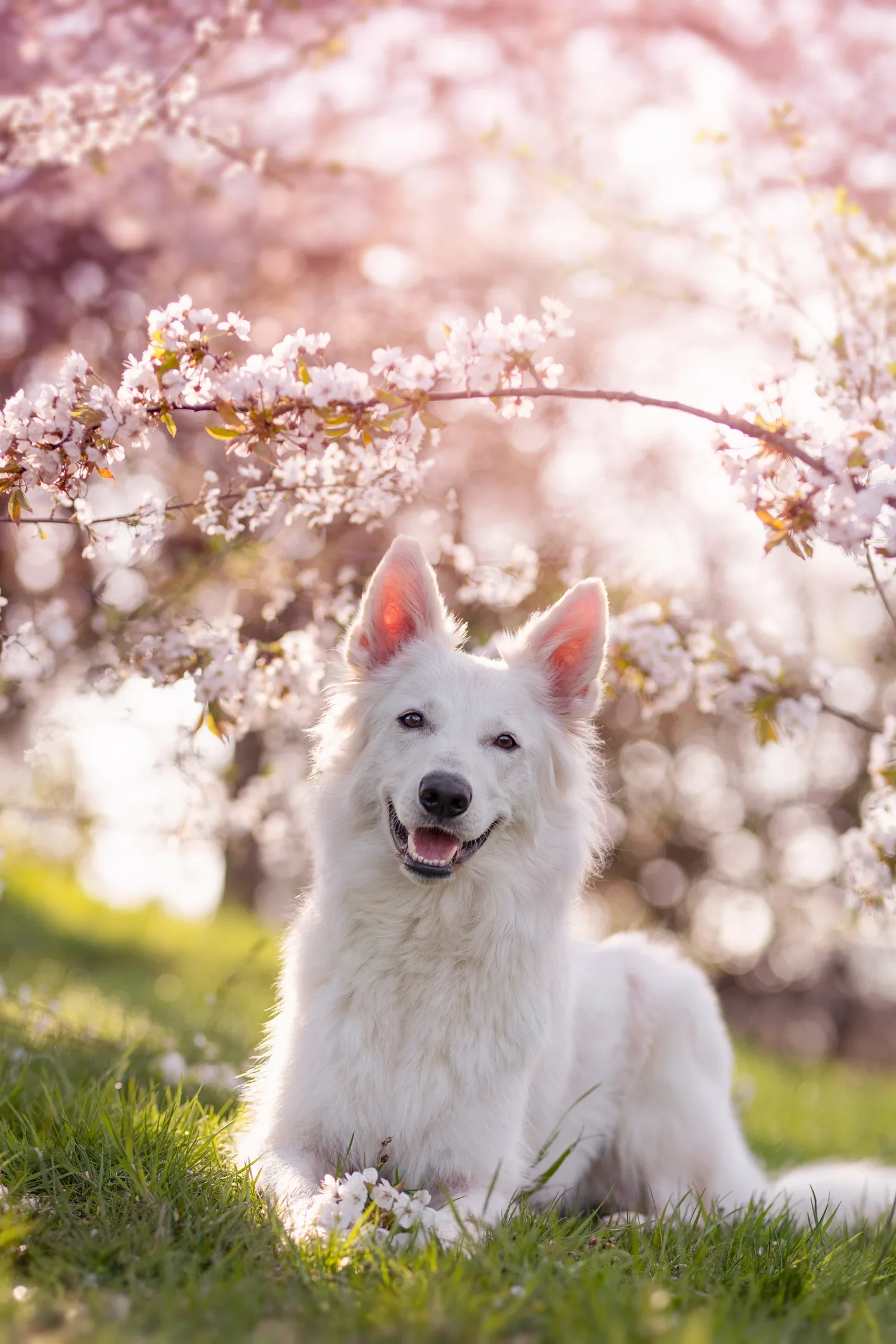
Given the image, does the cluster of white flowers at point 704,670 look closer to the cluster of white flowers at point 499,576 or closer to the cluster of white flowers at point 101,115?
the cluster of white flowers at point 499,576

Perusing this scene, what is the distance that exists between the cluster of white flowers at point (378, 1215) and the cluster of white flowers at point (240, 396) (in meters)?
2.05

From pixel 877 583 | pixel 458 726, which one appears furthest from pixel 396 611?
pixel 877 583

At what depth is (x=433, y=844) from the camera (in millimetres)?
3740

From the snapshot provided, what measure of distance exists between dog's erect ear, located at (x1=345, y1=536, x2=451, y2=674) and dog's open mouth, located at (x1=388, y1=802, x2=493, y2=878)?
74 cm

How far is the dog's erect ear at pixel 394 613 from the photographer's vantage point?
4.17m

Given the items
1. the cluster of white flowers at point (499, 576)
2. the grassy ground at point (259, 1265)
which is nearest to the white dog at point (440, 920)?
the grassy ground at point (259, 1265)

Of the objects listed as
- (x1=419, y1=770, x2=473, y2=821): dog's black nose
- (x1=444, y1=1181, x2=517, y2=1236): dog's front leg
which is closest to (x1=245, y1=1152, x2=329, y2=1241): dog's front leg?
(x1=444, y1=1181, x2=517, y2=1236): dog's front leg

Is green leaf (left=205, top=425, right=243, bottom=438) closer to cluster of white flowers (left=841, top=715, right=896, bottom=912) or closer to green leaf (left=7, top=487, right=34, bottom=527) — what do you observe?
green leaf (left=7, top=487, right=34, bottom=527)

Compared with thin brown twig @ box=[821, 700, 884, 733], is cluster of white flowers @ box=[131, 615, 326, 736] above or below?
above

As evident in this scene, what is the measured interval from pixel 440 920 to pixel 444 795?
0.54m

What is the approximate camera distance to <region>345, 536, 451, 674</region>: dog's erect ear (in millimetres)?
4172

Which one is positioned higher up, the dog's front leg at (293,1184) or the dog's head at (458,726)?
the dog's head at (458,726)

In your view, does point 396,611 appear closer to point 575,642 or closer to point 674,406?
point 575,642

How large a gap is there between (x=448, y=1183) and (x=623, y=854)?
54.5ft
